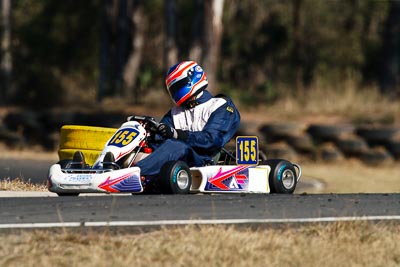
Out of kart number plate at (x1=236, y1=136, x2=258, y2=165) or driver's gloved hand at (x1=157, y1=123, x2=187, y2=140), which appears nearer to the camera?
driver's gloved hand at (x1=157, y1=123, x2=187, y2=140)

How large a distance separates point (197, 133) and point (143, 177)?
2.77ft

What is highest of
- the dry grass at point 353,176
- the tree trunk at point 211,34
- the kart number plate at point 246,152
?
the tree trunk at point 211,34

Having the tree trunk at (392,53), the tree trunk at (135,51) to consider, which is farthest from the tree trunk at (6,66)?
the tree trunk at (392,53)

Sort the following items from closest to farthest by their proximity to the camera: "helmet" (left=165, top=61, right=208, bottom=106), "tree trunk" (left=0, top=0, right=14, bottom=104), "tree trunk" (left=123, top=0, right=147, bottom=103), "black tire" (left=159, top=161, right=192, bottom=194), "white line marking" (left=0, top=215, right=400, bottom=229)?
1. "white line marking" (left=0, top=215, right=400, bottom=229)
2. "black tire" (left=159, top=161, right=192, bottom=194)
3. "helmet" (left=165, top=61, right=208, bottom=106)
4. "tree trunk" (left=0, top=0, right=14, bottom=104)
5. "tree trunk" (left=123, top=0, right=147, bottom=103)

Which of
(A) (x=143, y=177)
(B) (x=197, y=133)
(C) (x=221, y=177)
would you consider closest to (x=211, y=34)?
(B) (x=197, y=133)

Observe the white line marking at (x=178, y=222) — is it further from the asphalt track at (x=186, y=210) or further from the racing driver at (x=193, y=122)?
the racing driver at (x=193, y=122)

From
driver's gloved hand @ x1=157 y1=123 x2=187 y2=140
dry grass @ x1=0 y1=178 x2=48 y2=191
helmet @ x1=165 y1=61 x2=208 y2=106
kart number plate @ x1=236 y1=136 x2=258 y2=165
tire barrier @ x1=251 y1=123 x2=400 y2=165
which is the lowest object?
tire barrier @ x1=251 y1=123 x2=400 y2=165

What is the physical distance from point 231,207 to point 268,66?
2920 cm

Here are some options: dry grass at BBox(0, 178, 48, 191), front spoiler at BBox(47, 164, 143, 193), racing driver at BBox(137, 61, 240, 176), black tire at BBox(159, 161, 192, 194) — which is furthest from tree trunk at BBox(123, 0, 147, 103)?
front spoiler at BBox(47, 164, 143, 193)

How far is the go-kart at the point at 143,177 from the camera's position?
9.87 m

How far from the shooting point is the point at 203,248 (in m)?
7.05

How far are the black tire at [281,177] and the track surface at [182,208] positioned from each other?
45.2 inches

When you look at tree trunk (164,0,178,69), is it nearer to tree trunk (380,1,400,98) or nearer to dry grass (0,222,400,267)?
tree trunk (380,1,400,98)

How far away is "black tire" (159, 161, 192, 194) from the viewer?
10055 mm
